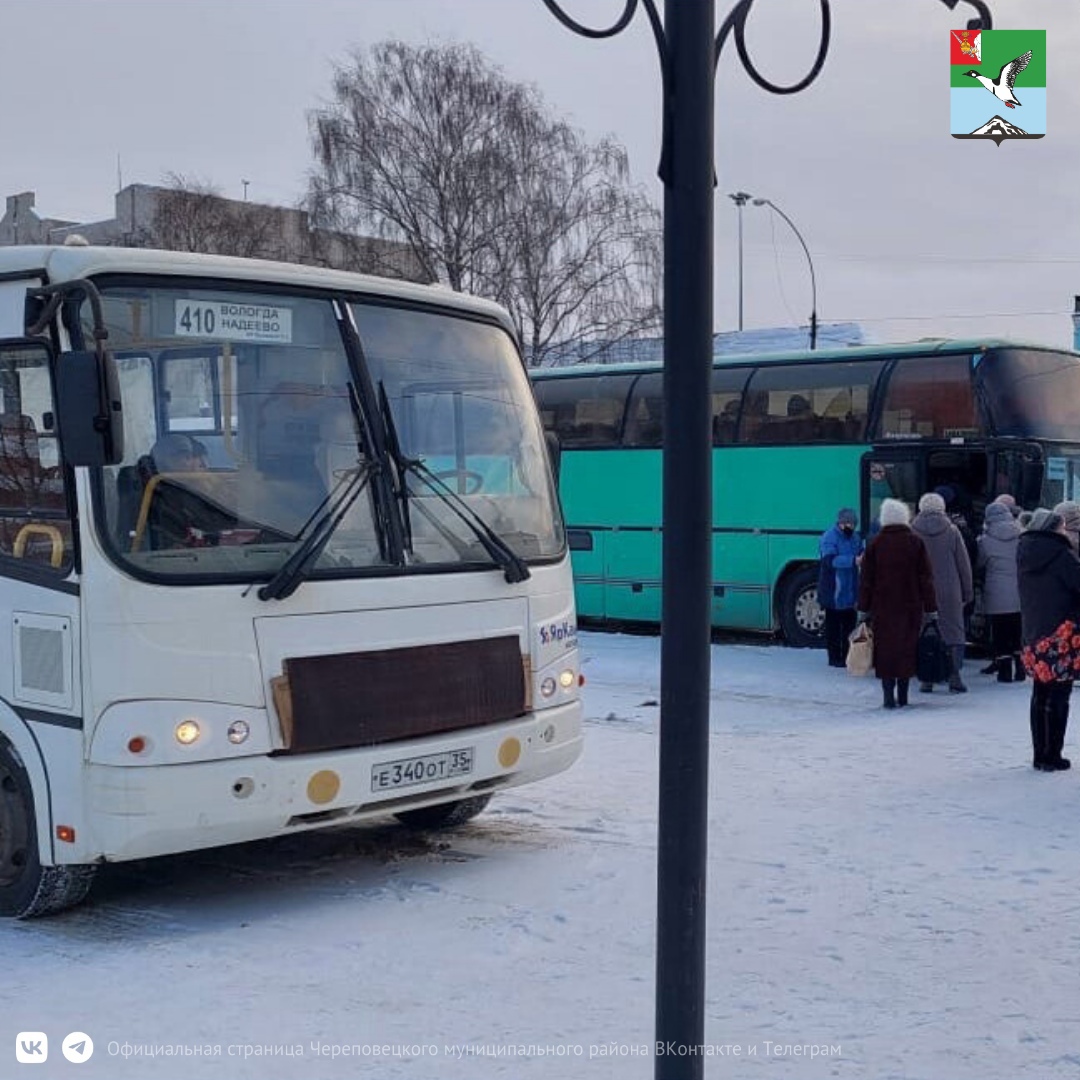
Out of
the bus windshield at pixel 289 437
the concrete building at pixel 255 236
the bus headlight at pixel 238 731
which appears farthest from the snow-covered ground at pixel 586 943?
the concrete building at pixel 255 236

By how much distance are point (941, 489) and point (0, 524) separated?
481 inches

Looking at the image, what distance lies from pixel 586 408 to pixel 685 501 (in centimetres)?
1835

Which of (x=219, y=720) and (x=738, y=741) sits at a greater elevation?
(x=219, y=720)

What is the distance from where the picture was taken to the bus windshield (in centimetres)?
709

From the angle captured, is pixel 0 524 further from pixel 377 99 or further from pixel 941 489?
pixel 377 99

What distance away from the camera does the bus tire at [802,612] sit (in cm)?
1884

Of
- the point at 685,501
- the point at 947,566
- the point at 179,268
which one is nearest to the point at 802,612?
the point at 947,566

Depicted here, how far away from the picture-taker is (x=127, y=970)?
6531mm

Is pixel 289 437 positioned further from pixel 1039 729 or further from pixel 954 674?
pixel 954 674

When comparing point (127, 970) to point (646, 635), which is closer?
point (127, 970)

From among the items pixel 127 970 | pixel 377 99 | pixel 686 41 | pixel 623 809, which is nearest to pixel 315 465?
pixel 127 970

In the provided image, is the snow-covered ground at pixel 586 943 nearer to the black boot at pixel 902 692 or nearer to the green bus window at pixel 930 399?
the black boot at pixel 902 692

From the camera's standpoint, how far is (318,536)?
7.35m

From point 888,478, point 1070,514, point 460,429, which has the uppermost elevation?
point 460,429
